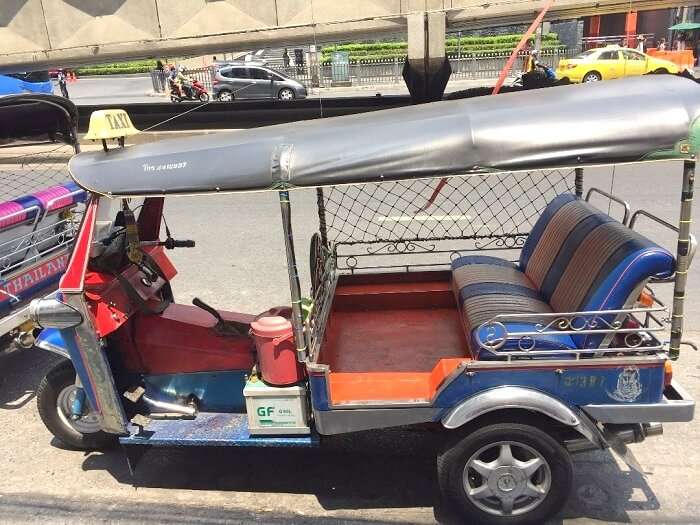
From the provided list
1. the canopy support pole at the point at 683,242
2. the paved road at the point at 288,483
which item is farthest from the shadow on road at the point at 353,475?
the canopy support pole at the point at 683,242

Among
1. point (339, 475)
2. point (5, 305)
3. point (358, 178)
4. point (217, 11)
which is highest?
point (217, 11)

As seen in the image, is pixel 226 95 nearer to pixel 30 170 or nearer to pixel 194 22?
pixel 194 22

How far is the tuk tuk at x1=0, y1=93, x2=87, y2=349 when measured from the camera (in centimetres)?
450

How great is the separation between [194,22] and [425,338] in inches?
603

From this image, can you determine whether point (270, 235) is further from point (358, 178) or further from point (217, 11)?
point (217, 11)

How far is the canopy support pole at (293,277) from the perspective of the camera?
294 cm

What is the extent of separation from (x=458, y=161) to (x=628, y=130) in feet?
2.39

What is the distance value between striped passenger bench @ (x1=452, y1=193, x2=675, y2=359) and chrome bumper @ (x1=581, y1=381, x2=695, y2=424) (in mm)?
316

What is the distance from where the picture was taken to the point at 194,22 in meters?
16.9

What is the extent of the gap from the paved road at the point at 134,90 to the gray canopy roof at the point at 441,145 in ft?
78.4

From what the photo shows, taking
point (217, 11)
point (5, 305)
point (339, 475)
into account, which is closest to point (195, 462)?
point (339, 475)

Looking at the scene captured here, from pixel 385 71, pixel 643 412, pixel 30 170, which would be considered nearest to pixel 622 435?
pixel 643 412

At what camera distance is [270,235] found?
26.6 feet

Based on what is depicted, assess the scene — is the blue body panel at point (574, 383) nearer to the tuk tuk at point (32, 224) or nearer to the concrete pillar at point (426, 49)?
the tuk tuk at point (32, 224)
